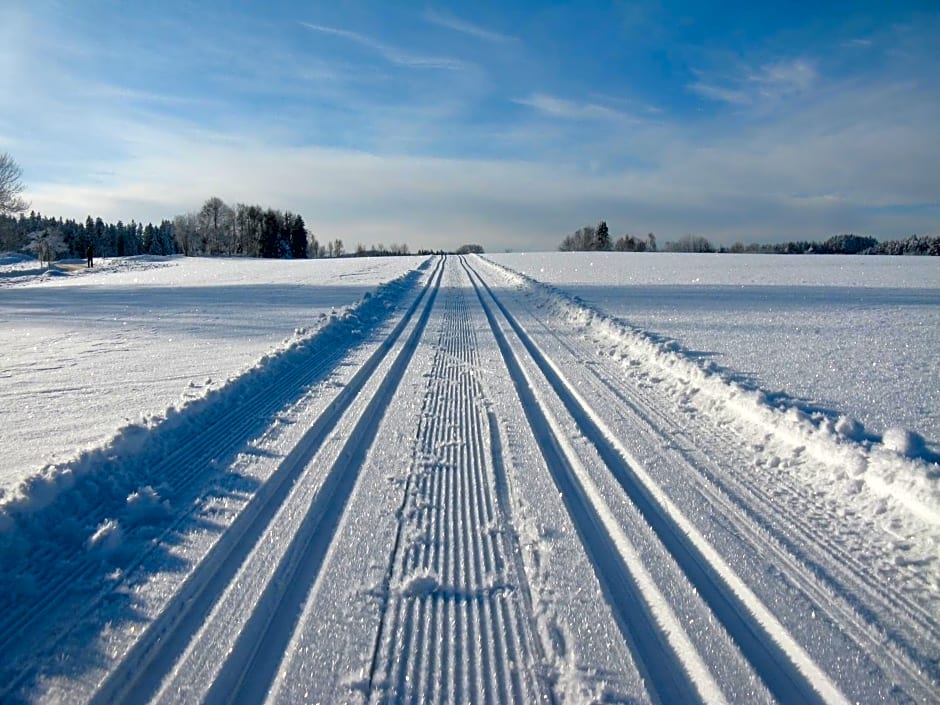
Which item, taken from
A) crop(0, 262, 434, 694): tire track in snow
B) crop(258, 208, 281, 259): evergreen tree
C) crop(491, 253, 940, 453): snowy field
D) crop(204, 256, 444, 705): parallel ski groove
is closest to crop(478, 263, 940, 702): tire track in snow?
crop(491, 253, 940, 453): snowy field

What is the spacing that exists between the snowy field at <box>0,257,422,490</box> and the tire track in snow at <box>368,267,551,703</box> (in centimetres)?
269

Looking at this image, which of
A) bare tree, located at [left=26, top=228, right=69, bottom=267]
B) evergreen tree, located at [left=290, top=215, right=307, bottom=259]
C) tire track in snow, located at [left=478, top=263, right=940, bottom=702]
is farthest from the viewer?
evergreen tree, located at [left=290, top=215, right=307, bottom=259]

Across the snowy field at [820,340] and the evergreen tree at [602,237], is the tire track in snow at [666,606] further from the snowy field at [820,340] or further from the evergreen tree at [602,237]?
the evergreen tree at [602,237]

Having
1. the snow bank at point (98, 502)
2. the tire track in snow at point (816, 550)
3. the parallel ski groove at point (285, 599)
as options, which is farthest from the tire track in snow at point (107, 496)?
the tire track in snow at point (816, 550)

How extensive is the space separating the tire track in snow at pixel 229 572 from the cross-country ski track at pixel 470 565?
1 cm

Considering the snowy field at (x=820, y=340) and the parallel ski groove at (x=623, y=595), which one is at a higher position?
the snowy field at (x=820, y=340)

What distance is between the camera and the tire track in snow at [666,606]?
2.21 metres

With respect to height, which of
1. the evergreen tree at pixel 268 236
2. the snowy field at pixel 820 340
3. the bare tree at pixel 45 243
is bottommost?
the snowy field at pixel 820 340

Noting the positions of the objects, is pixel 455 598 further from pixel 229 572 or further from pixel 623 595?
pixel 229 572

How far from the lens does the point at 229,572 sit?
286 centimetres

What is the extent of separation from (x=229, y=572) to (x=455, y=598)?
1.27 meters

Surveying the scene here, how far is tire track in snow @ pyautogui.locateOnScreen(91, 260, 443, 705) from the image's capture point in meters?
2.21

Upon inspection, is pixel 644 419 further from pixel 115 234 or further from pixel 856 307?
pixel 115 234

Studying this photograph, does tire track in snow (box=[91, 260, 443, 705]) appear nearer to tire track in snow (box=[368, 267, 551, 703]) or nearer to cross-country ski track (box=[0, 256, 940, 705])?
cross-country ski track (box=[0, 256, 940, 705])
